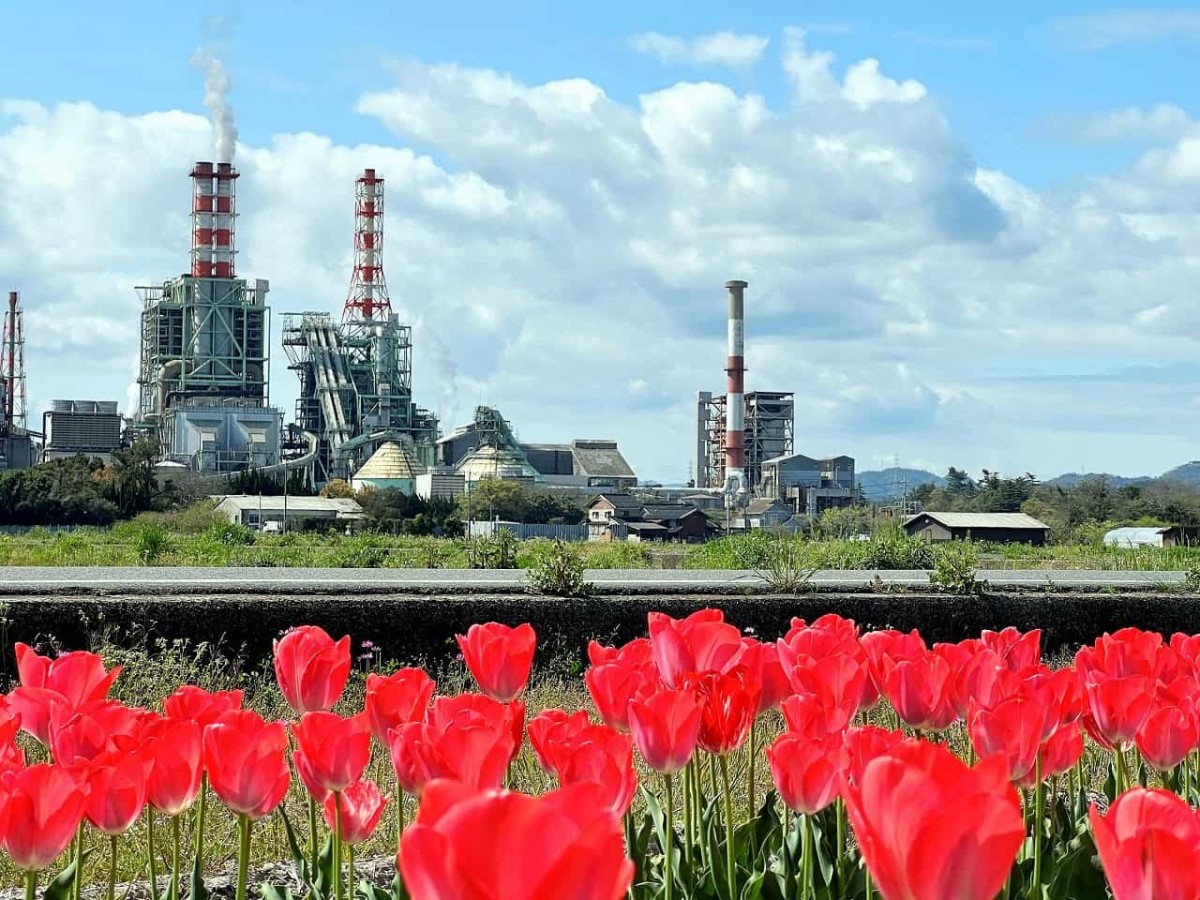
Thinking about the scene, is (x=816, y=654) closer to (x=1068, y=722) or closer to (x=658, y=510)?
(x=1068, y=722)

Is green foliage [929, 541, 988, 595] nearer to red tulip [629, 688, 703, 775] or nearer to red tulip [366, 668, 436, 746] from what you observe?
red tulip [366, 668, 436, 746]

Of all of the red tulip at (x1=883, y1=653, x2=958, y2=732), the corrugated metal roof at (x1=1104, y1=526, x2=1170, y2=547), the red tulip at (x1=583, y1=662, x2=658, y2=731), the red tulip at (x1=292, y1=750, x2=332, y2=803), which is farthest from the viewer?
the corrugated metal roof at (x1=1104, y1=526, x2=1170, y2=547)

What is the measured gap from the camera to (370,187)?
311 ft

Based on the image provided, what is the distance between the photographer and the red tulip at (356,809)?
7.70ft

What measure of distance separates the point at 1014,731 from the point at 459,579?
15.6 meters

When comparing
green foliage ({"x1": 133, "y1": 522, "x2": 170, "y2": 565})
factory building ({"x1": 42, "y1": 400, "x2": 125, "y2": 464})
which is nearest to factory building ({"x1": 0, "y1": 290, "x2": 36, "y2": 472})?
factory building ({"x1": 42, "y1": 400, "x2": 125, "y2": 464})

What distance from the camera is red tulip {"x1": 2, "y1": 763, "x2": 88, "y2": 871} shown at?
6.14 ft

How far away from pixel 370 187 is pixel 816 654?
94.6m

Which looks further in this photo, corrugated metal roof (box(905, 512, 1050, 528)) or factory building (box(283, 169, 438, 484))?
factory building (box(283, 169, 438, 484))

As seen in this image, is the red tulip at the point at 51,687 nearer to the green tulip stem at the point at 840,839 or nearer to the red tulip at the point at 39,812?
the red tulip at the point at 39,812

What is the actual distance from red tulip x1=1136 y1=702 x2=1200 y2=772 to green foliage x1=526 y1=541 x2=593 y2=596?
394 inches

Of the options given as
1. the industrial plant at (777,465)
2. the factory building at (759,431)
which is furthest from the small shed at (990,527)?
the factory building at (759,431)

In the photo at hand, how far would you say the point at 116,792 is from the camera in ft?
6.75

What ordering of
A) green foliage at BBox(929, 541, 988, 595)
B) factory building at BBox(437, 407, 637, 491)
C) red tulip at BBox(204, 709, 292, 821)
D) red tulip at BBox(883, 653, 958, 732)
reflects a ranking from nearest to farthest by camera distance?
1. red tulip at BBox(204, 709, 292, 821)
2. red tulip at BBox(883, 653, 958, 732)
3. green foliage at BBox(929, 541, 988, 595)
4. factory building at BBox(437, 407, 637, 491)
